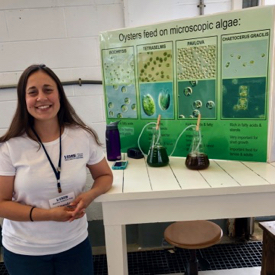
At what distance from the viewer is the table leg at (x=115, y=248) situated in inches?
42.9

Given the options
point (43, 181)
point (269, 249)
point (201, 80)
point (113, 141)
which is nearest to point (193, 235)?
point (269, 249)

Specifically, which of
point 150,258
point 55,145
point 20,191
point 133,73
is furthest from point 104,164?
point 150,258

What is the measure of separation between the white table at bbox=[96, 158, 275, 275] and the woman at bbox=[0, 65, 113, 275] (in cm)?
10

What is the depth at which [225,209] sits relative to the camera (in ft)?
3.49

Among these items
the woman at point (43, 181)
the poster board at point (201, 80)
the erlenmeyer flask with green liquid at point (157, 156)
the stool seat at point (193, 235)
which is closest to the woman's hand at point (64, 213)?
→ the woman at point (43, 181)

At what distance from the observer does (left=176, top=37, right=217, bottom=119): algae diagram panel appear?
4.12 ft

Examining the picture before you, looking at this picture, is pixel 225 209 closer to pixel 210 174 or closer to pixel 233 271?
pixel 210 174

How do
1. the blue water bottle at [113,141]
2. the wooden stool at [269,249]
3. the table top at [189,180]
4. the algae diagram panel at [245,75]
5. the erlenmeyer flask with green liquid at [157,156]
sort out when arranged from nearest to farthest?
1. the table top at [189,180]
2. the algae diagram panel at [245,75]
3. the erlenmeyer flask with green liquid at [157,156]
4. the blue water bottle at [113,141]
5. the wooden stool at [269,249]

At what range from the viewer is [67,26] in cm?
184

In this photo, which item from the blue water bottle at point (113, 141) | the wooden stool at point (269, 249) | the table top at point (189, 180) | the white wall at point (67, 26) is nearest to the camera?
the table top at point (189, 180)

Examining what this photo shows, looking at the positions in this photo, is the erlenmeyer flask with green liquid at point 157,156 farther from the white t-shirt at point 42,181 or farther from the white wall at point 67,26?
the white wall at point 67,26

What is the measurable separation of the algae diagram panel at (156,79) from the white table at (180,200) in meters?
0.41

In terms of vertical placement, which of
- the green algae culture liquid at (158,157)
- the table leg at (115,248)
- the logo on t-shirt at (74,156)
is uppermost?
the logo on t-shirt at (74,156)

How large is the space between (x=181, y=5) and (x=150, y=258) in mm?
1746
